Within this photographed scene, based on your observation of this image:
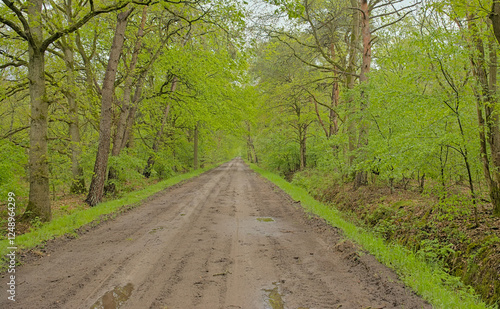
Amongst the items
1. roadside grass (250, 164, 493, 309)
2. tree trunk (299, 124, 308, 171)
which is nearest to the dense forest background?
roadside grass (250, 164, 493, 309)

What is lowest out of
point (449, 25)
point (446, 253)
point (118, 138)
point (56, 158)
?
point (446, 253)

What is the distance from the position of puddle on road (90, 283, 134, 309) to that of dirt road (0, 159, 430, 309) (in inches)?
0.5

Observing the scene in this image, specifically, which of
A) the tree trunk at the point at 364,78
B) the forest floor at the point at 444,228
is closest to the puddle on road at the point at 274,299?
the forest floor at the point at 444,228

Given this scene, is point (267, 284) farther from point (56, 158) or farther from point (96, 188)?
point (56, 158)

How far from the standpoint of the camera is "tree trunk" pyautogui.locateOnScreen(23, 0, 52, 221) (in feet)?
23.0

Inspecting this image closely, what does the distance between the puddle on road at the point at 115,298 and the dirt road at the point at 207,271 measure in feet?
0.04

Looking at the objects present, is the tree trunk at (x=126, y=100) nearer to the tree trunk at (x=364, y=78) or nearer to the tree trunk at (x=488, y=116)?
the tree trunk at (x=364, y=78)

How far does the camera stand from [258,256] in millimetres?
4672

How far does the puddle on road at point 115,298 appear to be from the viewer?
3.11 m

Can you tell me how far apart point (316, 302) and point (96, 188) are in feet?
31.6

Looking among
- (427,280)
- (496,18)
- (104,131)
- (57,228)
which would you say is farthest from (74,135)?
(496,18)

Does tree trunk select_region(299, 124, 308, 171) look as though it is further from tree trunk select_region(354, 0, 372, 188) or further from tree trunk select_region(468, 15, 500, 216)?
tree trunk select_region(468, 15, 500, 216)

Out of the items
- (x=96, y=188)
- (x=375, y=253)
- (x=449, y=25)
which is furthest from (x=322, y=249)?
(x=96, y=188)

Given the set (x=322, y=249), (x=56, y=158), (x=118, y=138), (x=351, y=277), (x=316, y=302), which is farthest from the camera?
(x=118, y=138)
